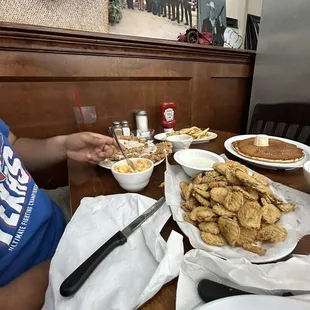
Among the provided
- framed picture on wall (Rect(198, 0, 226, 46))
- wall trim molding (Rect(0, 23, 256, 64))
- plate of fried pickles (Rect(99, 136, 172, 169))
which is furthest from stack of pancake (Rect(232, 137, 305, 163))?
framed picture on wall (Rect(198, 0, 226, 46))

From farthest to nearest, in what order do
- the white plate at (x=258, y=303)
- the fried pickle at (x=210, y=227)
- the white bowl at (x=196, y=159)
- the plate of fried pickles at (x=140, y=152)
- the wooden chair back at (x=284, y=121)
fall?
the wooden chair back at (x=284, y=121), the plate of fried pickles at (x=140, y=152), the white bowl at (x=196, y=159), the fried pickle at (x=210, y=227), the white plate at (x=258, y=303)

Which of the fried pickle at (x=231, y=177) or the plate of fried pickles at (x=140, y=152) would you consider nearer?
the fried pickle at (x=231, y=177)

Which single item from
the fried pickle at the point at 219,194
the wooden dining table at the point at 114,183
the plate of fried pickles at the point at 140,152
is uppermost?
the fried pickle at the point at 219,194

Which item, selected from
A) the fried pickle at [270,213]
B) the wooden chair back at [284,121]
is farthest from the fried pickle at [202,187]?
the wooden chair back at [284,121]

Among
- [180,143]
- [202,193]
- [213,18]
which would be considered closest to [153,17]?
[213,18]

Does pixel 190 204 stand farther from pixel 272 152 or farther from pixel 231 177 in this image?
pixel 272 152

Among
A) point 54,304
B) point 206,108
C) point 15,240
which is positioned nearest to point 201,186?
point 54,304

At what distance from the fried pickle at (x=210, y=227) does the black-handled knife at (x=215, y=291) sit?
75 mm

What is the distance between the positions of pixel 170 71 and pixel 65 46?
613 mm

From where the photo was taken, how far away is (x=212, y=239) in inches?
12.1

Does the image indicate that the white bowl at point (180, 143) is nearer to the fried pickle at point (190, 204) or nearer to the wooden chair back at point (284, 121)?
the fried pickle at point (190, 204)

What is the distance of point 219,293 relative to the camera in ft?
0.80

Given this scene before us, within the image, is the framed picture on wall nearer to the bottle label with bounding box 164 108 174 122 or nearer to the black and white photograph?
the black and white photograph

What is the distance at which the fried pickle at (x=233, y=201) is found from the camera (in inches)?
13.4
